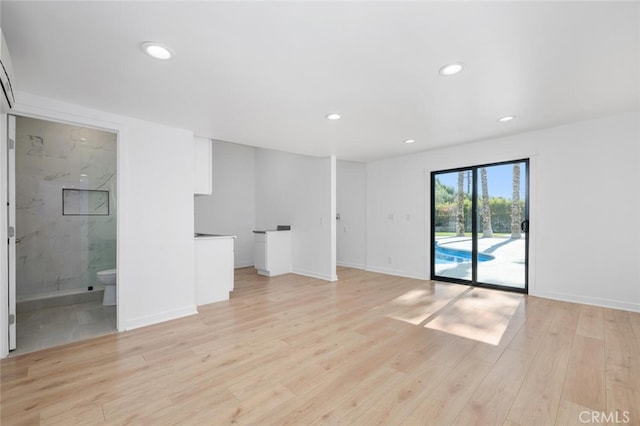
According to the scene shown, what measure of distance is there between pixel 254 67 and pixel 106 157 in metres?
3.75

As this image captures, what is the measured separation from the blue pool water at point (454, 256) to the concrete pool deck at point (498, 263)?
0.05m

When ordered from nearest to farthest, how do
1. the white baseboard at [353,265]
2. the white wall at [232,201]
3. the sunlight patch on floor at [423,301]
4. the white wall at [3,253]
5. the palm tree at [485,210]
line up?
the white wall at [3,253] → the sunlight patch on floor at [423,301] → the palm tree at [485,210] → the white baseboard at [353,265] → the white wall at [232,201]

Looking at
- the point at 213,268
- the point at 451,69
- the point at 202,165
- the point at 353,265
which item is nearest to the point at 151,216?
the point at 202,165

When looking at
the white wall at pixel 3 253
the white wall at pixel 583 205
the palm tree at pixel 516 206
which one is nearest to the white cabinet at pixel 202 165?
the white wall at pixel 3 253

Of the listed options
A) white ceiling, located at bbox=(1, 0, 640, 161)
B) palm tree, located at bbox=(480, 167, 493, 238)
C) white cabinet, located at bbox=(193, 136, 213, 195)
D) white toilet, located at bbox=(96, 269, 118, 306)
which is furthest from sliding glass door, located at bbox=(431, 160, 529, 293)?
white toilet, located at bbox=(96, 269, 118, 306)

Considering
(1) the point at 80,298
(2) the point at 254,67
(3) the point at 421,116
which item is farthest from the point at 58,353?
(3) the point at 421,116

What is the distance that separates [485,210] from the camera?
4676mm

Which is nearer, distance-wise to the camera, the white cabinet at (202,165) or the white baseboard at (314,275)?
the white cabinet at (202,165)

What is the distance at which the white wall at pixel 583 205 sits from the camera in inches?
136

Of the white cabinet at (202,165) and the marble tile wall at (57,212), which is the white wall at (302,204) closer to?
the white cabinet at (202,165)

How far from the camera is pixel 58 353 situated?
2.54 m

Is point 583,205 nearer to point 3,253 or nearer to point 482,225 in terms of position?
point 482,225

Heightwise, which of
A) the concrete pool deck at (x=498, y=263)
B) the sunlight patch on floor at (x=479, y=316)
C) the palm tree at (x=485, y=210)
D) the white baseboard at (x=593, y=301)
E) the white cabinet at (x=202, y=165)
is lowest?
the sunlight patch on floor at (x=479, y=316)

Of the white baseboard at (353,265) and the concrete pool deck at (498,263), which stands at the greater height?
the concrete pool deck at (498,263)
